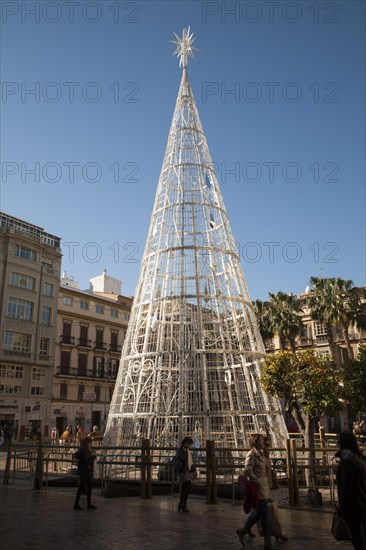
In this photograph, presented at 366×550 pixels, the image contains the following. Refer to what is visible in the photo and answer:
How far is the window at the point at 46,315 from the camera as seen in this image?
42.1 meters

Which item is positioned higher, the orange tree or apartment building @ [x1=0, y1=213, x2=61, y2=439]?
apartment building @ [x1=0, y1=213, x2=61, y2=439]

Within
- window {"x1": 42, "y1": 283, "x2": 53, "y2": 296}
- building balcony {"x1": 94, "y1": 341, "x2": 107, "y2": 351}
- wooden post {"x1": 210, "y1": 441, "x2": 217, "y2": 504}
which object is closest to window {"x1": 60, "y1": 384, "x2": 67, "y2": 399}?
building balcony {"x1": 94, "y1": 341, "x2": 107, "y2": 351}

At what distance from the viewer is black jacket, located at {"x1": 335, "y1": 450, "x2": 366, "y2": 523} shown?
531 cm

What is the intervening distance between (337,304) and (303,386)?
2768 centimetres

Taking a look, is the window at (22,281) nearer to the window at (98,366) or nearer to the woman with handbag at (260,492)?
the window at (98,366)

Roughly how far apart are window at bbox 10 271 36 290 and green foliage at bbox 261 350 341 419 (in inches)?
1213

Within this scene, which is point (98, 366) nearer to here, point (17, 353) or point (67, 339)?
point (67, 339)

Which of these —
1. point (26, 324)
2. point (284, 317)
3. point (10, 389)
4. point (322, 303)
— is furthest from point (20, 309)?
point (322, 303)

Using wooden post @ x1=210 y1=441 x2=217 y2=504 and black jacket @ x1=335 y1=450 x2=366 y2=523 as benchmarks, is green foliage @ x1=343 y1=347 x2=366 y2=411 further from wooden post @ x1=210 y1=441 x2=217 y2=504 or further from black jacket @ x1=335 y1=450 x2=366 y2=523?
black jacket @ x1=335 y1=450 x2=366 y2=523

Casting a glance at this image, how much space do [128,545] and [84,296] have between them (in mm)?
43232

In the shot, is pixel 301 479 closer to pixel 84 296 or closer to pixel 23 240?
pixel 23 240

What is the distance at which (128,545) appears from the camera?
22.0ft

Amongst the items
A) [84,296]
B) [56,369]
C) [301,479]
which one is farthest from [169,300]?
[84,296]

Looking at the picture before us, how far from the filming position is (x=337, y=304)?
38906mm
